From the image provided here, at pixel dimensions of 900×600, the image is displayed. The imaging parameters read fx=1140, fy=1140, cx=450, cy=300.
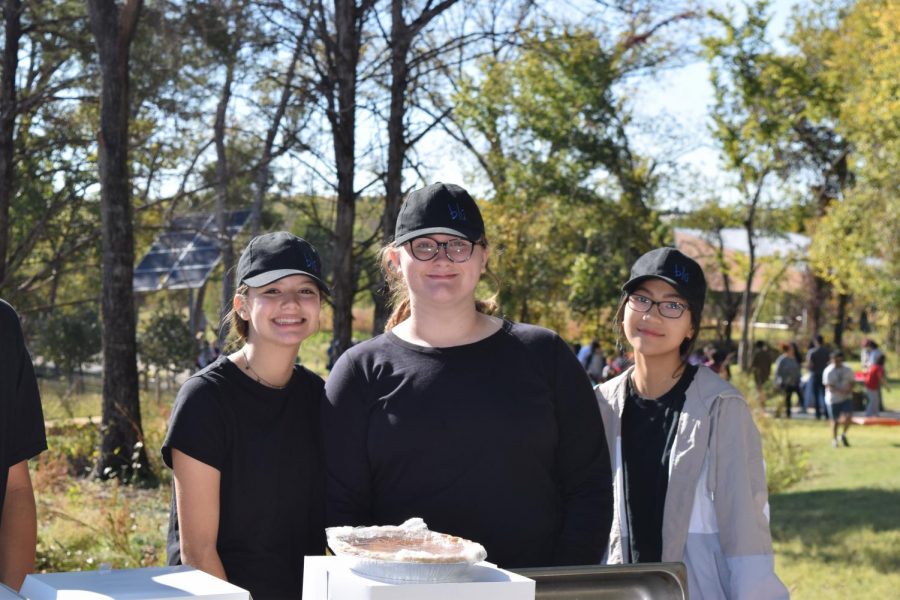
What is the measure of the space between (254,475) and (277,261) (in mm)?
558

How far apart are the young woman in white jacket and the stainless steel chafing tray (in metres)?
1.10

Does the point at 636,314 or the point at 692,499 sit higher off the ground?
the point at 636,314

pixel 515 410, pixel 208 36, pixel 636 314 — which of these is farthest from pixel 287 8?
pixel 515 410

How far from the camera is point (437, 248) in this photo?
111 inches

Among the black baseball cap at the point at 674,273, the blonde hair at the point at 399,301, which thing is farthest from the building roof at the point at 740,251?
the blonde hair at the point at 399,301

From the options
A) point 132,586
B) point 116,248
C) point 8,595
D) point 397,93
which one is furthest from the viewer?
point 116,248

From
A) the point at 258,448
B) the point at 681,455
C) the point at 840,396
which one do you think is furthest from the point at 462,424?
the point at 840,396

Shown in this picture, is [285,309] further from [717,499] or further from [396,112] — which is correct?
[396,112]

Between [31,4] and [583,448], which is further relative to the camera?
[31,4]

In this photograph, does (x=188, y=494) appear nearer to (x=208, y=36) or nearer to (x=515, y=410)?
(x=515, y=410)

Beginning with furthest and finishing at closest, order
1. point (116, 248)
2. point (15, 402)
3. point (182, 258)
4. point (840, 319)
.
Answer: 1. point (840, 319)
2. point (182, 258)
3. point (116, 248)
4. point (15, 402)

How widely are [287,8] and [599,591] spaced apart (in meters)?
10.1

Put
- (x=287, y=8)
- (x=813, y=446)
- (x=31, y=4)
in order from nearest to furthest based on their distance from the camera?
(x=287, y=8)
(x=31, y=4)
(x=813, y=446)

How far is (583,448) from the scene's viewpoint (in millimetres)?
2891
